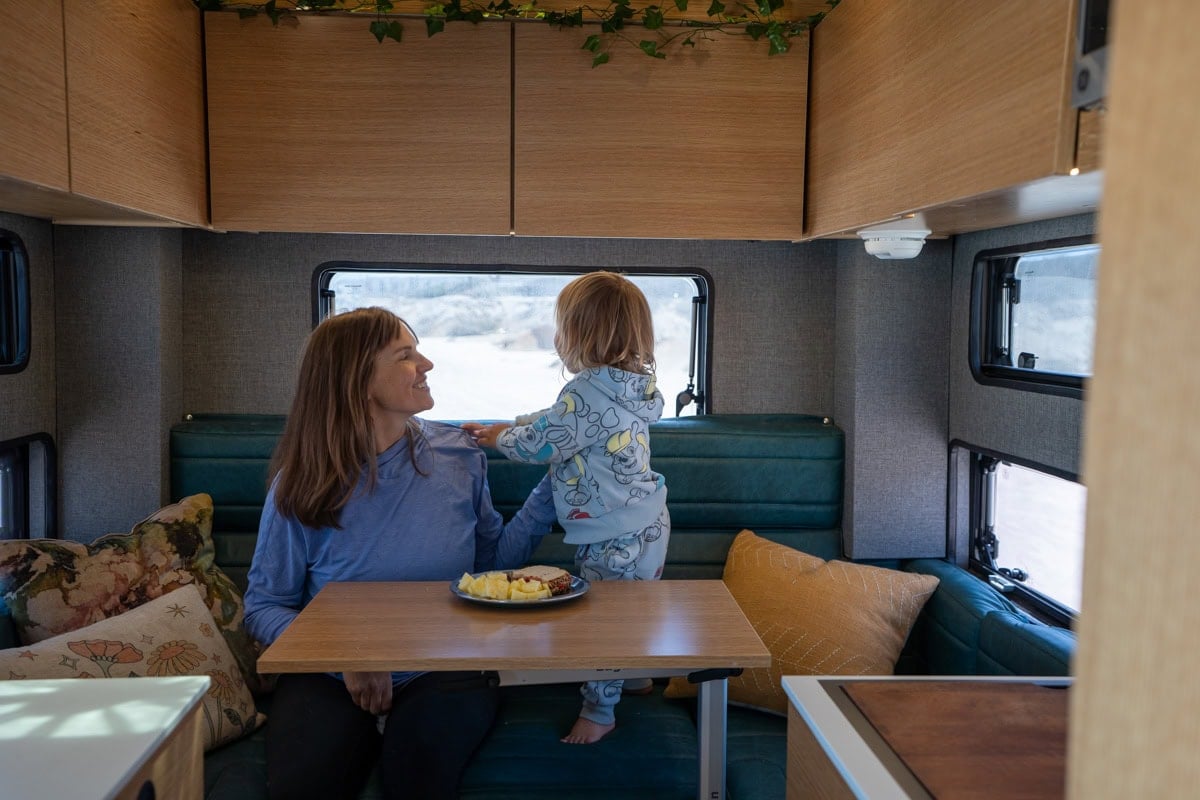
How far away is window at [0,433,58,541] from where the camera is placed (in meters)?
2.94

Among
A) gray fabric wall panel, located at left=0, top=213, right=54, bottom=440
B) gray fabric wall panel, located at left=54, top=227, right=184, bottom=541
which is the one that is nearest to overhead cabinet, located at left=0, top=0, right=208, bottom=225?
gray fabric wall panel, located at left=0, top=213, right=54, bottom=440

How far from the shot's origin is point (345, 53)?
2.84 metres

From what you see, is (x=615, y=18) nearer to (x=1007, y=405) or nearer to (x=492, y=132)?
(x=492, y=132)

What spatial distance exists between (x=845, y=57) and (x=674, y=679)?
165 centimetres

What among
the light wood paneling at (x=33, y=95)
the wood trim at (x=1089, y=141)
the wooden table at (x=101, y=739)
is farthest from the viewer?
the light wood paneling at (x=33, y=95)

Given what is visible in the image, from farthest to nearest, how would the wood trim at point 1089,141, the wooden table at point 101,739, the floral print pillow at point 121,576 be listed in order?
the floral print pillow at point 121,576 → the wood trim at point 1089,141 → the wooden table at point 101,739

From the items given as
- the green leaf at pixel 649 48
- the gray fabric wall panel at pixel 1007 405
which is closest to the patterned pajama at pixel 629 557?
the gray fabric wall panel at pixel 1007 405

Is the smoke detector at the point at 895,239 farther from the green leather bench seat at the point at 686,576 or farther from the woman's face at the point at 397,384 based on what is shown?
the woman's face at the point at 397,384

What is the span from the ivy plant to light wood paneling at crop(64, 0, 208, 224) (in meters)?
0.26

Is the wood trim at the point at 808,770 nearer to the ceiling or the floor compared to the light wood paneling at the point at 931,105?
nearer to the floor

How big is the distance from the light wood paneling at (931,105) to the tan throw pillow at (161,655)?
6.02 ft

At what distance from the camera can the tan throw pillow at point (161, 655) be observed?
7.14ft

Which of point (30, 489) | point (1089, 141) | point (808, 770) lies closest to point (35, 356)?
point (30, 489)

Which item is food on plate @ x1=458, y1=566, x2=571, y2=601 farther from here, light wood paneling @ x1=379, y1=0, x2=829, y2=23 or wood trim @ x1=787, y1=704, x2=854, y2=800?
light wood paneling @ x1=379, y1=0, x2=829, y2=23
